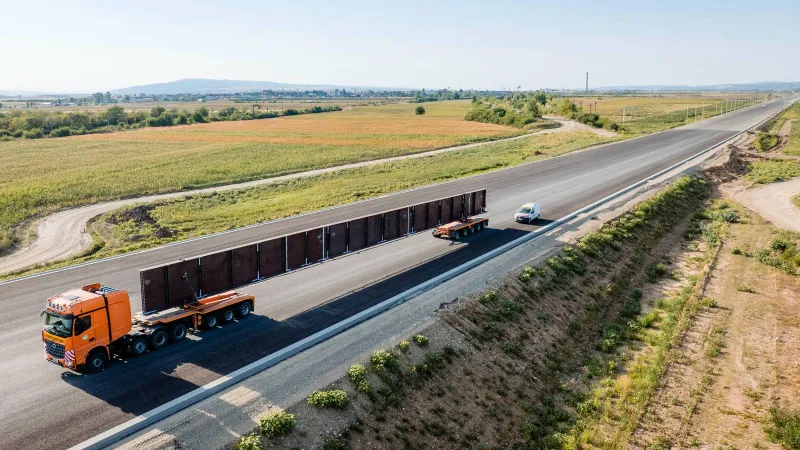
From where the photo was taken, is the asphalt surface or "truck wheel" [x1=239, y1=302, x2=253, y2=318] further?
"truck wheel" [x1=239, y1=302, x2=253, y2=318]

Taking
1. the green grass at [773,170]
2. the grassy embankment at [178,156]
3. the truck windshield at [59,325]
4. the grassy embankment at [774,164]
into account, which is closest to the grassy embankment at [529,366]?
the truck windshield at [59,325]

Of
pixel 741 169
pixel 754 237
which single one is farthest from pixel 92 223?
pixel 741 169

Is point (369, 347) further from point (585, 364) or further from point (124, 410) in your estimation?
point (585, 364)

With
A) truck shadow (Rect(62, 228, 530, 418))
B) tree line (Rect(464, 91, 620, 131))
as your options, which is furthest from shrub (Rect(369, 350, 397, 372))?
tree line (Rect(464, 91, 620, 131))

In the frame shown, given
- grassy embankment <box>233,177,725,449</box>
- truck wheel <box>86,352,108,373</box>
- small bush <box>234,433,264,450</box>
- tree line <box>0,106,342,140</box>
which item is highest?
tree line <box>0,106,342,140</box>

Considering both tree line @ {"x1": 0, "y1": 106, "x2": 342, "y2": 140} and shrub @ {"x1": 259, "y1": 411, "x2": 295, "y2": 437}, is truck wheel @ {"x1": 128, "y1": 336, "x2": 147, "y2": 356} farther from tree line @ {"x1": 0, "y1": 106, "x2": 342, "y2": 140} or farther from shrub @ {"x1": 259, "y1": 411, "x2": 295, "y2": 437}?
tree line @ {"x1": 0, "y1": 106, "x2": 342, "y2": 140}

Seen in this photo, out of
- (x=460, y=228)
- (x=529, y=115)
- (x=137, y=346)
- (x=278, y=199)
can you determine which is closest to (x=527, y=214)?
(x=460, y=228)
